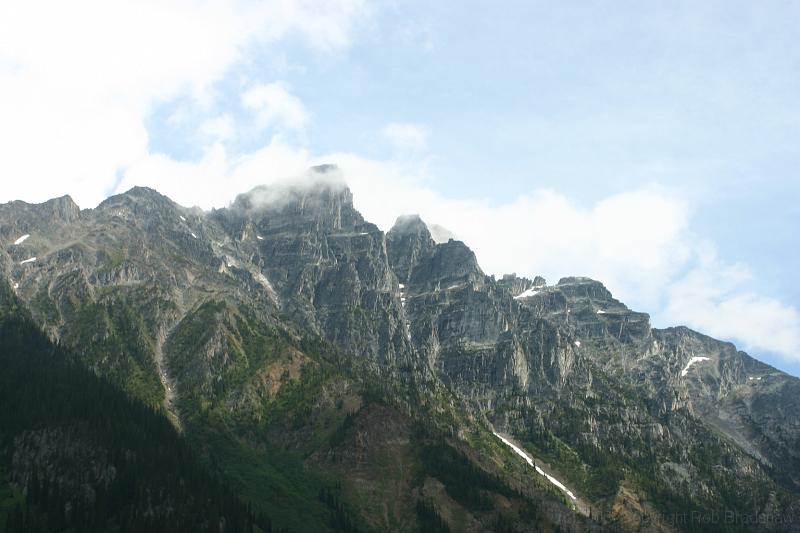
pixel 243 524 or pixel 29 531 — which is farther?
pixel 243 524

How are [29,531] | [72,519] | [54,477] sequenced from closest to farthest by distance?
[29,531] → [72,519] → [54,477]

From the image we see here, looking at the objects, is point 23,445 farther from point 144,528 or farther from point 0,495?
point 144,528

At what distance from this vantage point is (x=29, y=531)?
16688 cm

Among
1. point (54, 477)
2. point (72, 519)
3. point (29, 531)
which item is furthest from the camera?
point (54, 477)

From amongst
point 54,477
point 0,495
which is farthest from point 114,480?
point 0,495

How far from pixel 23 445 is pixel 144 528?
46.3 metres

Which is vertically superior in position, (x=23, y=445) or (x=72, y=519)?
(x=23, y=445)

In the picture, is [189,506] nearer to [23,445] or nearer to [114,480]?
[114,480]

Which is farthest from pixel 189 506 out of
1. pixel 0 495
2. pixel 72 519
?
pixel 0 495

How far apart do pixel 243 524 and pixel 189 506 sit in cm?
1473

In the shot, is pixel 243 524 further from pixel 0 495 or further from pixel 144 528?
pixel 0 495

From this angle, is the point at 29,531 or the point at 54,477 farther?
the point at 54,477

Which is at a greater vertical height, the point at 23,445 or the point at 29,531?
the point at 23,445

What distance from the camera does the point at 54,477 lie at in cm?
19150
